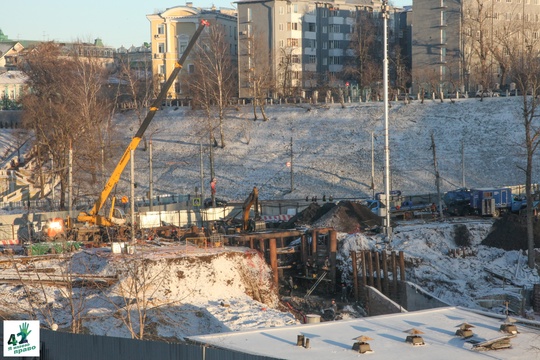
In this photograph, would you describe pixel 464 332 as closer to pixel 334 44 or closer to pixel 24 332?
pixel 24 332

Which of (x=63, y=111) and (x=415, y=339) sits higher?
(x=63, y=111)

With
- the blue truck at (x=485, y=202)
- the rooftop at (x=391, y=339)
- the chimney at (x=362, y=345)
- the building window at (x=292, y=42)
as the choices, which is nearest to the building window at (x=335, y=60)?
the building window at (x=292, y=42)

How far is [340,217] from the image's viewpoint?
45.8 m

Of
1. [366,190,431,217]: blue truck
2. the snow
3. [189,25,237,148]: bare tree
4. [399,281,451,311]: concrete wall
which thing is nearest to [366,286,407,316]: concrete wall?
[399,281,451,311]: concrete wall

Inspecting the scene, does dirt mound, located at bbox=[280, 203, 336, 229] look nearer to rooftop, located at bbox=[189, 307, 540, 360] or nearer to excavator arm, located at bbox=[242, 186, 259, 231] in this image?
excavator arm, located at bbox=[242, 186, 259, 231]

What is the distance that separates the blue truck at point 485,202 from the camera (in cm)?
4856

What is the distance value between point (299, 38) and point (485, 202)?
5329 cm

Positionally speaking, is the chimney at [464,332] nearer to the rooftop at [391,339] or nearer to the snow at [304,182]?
the rooftop at [391,339]

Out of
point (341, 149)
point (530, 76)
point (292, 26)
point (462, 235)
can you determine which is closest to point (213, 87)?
point (292, 26)

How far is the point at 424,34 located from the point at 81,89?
118 ft

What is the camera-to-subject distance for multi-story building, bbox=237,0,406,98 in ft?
305

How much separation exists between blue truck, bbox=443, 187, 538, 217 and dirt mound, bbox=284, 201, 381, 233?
5.72m

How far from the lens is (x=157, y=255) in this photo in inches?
1389

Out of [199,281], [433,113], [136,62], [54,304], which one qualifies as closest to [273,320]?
[199,281]
